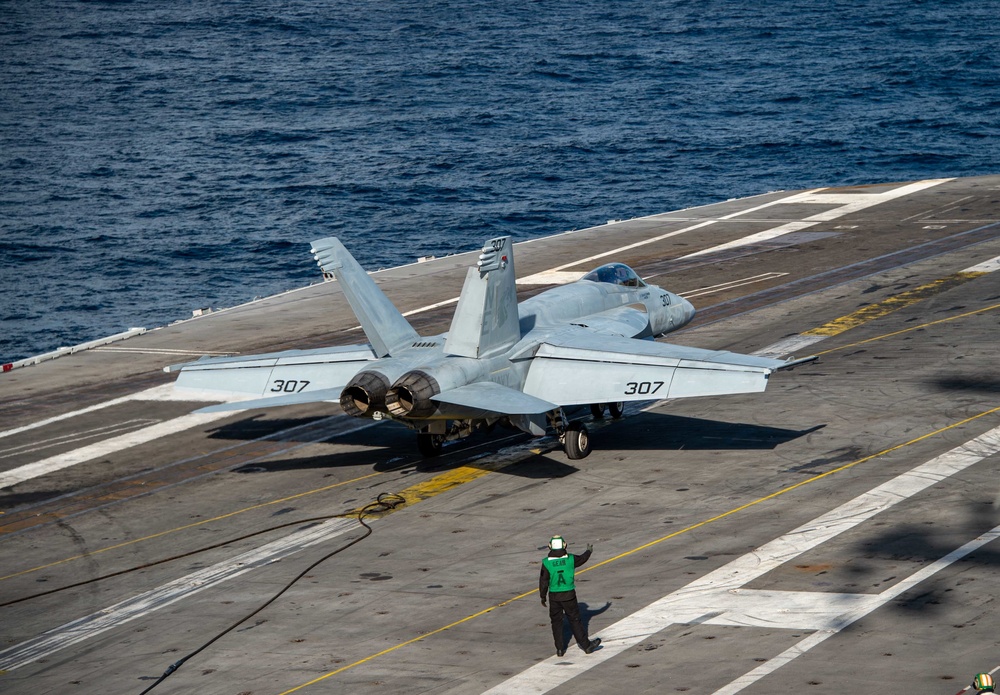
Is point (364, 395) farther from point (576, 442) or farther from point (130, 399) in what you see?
point (130, 399)

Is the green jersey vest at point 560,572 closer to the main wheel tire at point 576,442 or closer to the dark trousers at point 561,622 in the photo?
the dark trousers at point 561,622

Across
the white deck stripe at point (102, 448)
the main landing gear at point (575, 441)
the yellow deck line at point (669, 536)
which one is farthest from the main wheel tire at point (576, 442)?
the white deck stripe at point (102, 448)

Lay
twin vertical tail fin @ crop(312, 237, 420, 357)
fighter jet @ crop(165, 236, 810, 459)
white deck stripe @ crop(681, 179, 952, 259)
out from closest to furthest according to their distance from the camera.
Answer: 1. fighter jet @ crop(165, 236, 810, 459)
2. twin vertical tail fin @ crop(312, 237, 420, 357)
3. white deck stripe @ crop(681, 179, 952, 259)

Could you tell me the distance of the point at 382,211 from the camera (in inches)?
3479

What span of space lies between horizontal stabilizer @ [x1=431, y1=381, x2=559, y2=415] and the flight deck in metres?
2.10

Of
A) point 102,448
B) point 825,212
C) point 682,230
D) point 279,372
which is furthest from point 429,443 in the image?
point 825,212

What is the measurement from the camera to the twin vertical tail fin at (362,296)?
28.4m

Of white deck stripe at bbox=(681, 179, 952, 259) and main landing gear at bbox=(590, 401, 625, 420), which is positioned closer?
main landing gear at bbox=(590, 401, 625, 420)

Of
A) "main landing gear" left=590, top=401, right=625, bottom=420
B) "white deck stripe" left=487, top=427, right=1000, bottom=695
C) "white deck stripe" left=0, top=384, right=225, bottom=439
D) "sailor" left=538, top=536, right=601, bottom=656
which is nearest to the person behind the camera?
"sailor" left=538, top=536, right=601, bottom=656

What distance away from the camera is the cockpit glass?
33.9 meters

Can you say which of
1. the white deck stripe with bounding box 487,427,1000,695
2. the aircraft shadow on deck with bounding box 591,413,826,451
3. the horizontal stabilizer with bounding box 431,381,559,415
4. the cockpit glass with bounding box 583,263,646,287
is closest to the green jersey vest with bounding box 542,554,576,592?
the white deck stripe with bounding box 487,427,1000,695

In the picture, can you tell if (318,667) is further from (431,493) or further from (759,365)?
(759,365)

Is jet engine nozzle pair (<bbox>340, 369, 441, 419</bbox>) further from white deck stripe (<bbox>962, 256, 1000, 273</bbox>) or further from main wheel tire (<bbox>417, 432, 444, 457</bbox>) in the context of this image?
white deck stripe (<bbox>962, 256, 1000, 273</bbox>)

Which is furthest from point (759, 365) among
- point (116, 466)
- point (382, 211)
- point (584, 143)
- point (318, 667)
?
point (584, 143)
